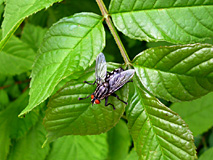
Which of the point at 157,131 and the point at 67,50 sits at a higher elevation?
the point at 67,50

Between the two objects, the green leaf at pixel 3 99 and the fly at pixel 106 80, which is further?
the green leaf at pixel 3 99

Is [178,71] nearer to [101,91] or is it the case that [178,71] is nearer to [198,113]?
[101,91]

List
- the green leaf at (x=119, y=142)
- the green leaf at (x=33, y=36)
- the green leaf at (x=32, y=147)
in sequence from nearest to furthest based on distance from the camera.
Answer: the green leaf at (x=32, y=147) < the green leaf at (x=33, y=36) < the green leaf at (x=119, y=142)

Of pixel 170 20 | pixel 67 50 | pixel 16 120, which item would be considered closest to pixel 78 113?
pixel 67 50

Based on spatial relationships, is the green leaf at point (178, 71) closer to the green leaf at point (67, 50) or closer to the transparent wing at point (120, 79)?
the transparent wing at point (120, 79)

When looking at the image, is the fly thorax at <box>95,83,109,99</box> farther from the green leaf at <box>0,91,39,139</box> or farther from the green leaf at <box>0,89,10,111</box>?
the green leaf at <box>0,89,10,111</box>

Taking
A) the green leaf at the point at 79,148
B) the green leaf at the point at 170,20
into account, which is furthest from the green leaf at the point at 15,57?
the green leaf at the point at 170,20
